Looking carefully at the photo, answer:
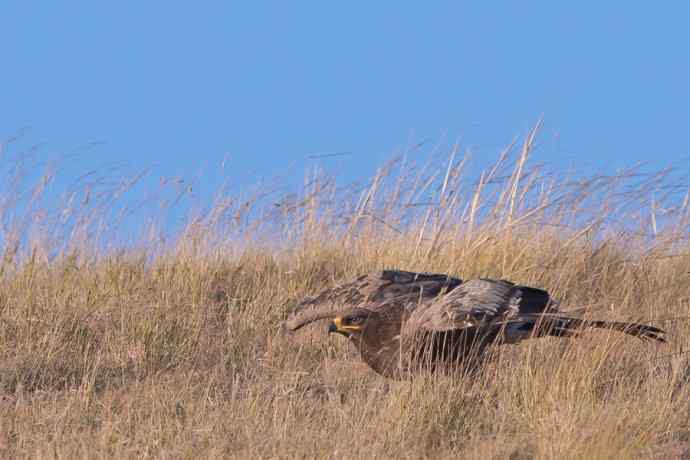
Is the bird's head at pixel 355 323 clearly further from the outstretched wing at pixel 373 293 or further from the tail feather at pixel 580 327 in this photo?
the tail feather at pixel 580 327

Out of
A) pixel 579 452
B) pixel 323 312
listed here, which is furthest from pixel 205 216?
pixel 579 452

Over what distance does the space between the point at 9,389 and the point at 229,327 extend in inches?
56.5

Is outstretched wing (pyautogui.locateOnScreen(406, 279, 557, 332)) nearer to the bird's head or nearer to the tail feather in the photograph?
Answer: the tail feather

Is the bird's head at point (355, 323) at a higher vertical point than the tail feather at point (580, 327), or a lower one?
lower

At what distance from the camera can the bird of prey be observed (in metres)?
5.33

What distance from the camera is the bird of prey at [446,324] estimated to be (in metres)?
5.33

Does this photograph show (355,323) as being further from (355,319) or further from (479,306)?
(479,306)

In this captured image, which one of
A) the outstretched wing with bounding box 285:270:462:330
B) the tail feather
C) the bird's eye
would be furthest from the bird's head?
the tail feather

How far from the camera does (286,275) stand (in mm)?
8008

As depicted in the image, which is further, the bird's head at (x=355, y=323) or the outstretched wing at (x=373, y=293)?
the outstretched wing at (x=373, y=293)

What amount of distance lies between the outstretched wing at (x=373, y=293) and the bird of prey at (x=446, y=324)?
0.01m

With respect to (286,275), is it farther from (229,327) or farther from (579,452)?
(579,452)

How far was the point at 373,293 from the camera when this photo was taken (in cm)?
585

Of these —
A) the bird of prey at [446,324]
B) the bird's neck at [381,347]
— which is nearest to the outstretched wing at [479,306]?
the bird of prey at [446,324]
